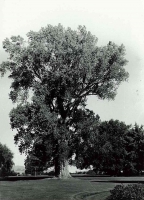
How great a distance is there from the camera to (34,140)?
3688cm

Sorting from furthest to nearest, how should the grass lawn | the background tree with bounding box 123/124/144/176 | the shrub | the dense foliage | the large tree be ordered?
the background tree with bounding box 123/124/144/176 → the dense foliage → the large tree → the grass lawn → the shrub

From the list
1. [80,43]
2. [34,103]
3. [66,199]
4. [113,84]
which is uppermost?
[80,43]

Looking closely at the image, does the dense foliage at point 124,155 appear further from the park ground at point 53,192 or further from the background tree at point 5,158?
the park ground at point 53,192

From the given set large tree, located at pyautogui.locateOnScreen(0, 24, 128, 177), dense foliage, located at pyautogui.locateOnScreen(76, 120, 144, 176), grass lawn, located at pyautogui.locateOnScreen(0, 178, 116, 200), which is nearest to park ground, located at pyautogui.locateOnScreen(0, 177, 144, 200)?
grass lawn, located at pyautogui.locateOnScreen(0, 178, 116, 200)

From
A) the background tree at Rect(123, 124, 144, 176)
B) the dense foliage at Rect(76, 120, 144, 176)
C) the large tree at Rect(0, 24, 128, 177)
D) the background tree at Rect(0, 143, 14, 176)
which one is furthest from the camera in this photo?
the background tree at Rect(0, 143, 14, 176)

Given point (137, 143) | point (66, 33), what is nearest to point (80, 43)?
point (66, 33)

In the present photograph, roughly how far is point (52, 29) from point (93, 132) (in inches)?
507

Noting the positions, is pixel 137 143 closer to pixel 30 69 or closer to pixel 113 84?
pixel 113 84

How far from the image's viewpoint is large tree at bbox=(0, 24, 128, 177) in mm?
35625

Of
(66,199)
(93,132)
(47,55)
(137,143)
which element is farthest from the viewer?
(137,143)

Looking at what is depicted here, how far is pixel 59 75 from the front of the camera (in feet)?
115

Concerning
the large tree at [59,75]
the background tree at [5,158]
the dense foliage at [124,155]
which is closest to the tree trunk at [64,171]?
the large tree at [59,75]

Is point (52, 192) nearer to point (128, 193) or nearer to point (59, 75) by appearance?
point (128, 193)

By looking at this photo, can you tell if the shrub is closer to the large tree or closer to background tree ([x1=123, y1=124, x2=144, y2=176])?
the large tree
